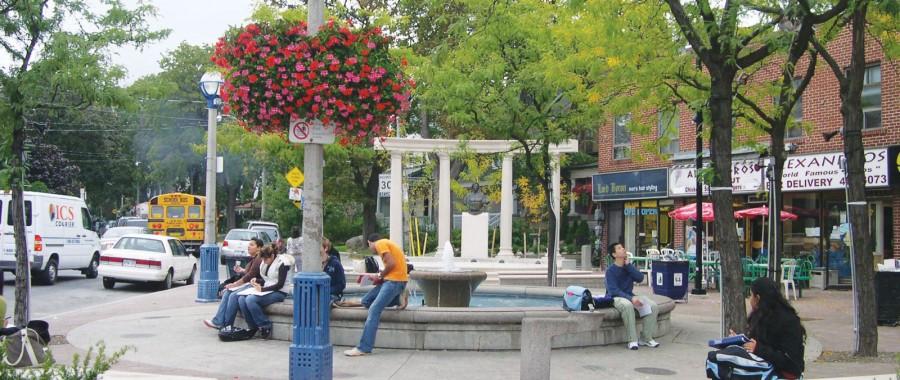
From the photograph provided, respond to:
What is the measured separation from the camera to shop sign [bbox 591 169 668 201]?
29.2 m

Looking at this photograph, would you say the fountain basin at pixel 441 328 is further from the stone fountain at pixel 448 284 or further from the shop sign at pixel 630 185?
the shop sign at pixel 630 185

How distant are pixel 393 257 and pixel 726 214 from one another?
4.17 m

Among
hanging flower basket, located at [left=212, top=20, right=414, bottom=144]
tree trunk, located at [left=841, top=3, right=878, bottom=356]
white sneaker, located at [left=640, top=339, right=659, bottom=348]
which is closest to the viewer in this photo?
hanging flower basket, located at [left=212, top=20, right=414, bottom=144]

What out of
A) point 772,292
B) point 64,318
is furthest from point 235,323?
point 772,292

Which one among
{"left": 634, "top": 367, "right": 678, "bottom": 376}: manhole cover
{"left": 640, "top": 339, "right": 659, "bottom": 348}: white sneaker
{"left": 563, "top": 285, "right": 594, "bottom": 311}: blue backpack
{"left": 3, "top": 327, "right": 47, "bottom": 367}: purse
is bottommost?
{"left": 634, "top": 367, "right": 678, "bottom": 376}: manhole cover

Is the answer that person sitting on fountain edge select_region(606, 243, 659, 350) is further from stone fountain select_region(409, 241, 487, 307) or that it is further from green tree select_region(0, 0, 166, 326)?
green tree select_region(0, 0, 166, 326)

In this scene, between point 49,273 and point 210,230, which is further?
point 49,273

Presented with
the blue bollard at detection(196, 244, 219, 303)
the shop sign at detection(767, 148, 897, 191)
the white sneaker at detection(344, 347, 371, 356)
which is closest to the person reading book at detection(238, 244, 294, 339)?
the white sneaker at detection(344, 347, 371, 356)

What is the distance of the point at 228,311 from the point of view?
39.2 ft

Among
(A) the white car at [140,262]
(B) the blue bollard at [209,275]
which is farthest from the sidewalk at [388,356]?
(A) the white car at [140,262]

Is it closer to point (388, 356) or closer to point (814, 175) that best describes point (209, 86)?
point (388, 356)

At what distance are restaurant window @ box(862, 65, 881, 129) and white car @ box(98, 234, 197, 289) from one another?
63.3ft

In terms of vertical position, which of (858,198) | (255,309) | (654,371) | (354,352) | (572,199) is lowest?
(654,371)

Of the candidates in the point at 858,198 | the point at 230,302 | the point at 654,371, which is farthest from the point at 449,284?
the point at 858,198
